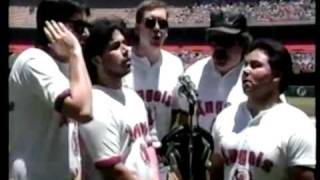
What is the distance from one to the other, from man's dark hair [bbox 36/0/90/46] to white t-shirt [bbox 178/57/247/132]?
3.68 feet

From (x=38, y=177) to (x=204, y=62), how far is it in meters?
1.44

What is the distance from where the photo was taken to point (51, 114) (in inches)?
121

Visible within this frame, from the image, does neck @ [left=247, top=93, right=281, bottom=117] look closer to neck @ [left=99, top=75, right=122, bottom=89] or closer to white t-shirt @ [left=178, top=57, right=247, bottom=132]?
neck @ [left=99, top=75, right=122, bottom=89]

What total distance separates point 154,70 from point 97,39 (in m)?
0.98

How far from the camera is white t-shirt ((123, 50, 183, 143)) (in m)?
4.29

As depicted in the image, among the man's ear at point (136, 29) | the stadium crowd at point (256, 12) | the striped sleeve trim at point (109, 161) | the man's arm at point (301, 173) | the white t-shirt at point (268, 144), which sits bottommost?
the stadium crowd at point (256, 12)

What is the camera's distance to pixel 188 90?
4.09 metres

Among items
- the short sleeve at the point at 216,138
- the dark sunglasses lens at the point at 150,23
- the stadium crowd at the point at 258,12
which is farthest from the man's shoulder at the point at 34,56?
the stadium crowd at the point at 258,12

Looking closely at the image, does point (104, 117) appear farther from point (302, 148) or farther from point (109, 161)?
point (302, 148)

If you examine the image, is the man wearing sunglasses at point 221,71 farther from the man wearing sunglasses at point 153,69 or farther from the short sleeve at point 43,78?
the short sleeve at point 43,78

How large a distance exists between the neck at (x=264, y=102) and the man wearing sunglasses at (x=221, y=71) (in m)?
0.70

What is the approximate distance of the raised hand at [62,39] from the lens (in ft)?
9.71
